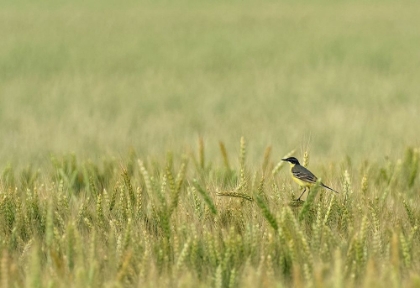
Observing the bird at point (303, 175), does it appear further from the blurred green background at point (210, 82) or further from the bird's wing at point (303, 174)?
the blurred green background at point (210, 82)

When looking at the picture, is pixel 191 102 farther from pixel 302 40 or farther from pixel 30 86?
pixel 302 40

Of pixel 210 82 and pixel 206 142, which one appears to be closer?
pixel 206 142

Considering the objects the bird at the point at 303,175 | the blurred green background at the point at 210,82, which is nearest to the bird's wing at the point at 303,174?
the bird at the point at 303,175

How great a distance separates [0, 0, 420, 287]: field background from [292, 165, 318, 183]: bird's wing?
0.30 feet

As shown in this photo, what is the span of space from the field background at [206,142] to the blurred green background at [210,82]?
0.12ft

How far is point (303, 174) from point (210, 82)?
6993mm

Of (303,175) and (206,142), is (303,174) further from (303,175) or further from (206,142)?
(206,142)

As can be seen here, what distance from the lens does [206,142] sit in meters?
5.09

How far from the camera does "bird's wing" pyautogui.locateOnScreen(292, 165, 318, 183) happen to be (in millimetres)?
2291

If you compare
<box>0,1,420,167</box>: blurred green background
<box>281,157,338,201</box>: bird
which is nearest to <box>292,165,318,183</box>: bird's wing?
<box>281,157,338,201</box>: bird

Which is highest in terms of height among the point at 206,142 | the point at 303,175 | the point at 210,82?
the point at 303,175

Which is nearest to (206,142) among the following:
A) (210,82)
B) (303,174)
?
(303,174)

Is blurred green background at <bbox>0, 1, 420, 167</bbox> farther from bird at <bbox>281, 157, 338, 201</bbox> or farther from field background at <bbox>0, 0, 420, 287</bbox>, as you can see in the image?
bird at <bbox>281, 157, 338, 201</bbox>

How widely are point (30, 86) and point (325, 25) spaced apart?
23.2 feet
